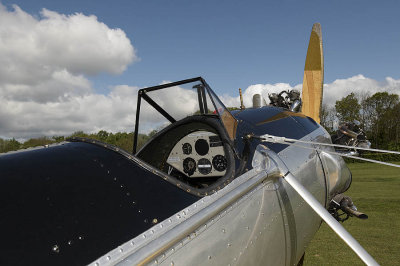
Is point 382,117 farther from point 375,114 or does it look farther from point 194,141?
point 194,141

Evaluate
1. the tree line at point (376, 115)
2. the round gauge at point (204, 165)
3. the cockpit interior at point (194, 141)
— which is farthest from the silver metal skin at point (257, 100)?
the tree line at point (376, 115)

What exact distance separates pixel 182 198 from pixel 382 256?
4.54 metres

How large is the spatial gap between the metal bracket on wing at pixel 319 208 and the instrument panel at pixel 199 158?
1894 mm

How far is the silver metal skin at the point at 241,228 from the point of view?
56.0 inches

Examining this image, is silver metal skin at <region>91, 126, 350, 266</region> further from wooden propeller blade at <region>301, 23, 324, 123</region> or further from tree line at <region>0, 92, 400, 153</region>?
tree line at <region>0, 92, 400, 153</region>

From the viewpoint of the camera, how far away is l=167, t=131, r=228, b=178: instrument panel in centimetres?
449

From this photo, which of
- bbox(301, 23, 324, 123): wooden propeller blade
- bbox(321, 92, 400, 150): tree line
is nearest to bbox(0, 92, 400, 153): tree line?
bbox(321, 92, 400, 150): tree line

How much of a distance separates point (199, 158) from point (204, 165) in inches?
4.8

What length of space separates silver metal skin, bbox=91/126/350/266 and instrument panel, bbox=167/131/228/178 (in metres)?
1.43

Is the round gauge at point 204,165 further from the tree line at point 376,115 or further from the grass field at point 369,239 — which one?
the tree line at point 376,115

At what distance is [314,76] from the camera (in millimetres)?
15484

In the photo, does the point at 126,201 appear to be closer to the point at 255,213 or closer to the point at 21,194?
the point at 21,194

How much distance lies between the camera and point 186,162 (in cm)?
453

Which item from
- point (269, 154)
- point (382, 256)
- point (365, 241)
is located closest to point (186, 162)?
point (269, 154)
